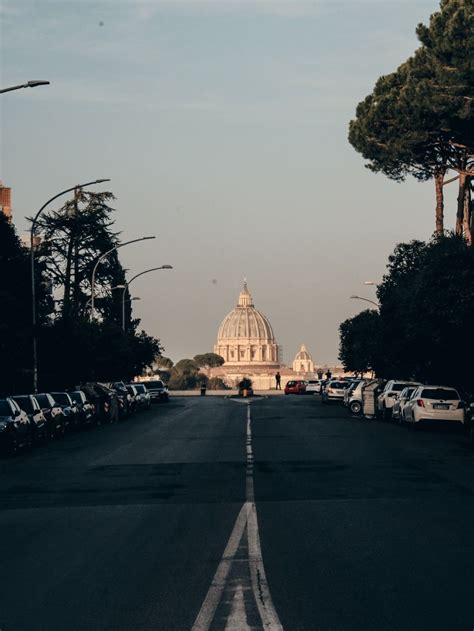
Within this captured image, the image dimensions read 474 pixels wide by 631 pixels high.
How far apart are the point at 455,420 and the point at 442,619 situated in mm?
33442

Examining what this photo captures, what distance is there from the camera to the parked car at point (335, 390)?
250 feet

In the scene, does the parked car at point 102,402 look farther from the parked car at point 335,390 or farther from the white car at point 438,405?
the parked car at point 335,390

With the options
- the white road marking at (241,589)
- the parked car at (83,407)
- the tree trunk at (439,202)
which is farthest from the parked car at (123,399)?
the white road marking at (241,589)

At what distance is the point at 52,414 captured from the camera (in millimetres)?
39281

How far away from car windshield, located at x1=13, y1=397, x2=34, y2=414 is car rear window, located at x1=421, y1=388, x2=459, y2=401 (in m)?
13.6

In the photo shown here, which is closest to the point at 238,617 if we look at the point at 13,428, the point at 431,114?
the point at 13,428

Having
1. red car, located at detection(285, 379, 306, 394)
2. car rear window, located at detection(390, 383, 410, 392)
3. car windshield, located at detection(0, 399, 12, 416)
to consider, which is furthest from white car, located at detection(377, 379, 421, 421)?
red car, located at detection(285, 379, 306, 394)

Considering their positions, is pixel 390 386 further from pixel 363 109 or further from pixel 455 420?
pixel 363 109

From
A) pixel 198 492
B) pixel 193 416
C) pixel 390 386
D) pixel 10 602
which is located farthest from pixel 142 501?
pixel 193 416

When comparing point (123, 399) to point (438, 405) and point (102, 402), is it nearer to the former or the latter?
point (102, 402)

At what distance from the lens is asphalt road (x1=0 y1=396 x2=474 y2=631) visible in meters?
9.42

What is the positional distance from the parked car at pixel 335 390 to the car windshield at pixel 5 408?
4404cm

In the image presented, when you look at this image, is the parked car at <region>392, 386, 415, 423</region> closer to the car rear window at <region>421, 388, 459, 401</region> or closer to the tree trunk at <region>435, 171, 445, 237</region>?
the car rear window at <region>421, 388, 459, 401</region>

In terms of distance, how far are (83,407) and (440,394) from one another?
13.4 metres
